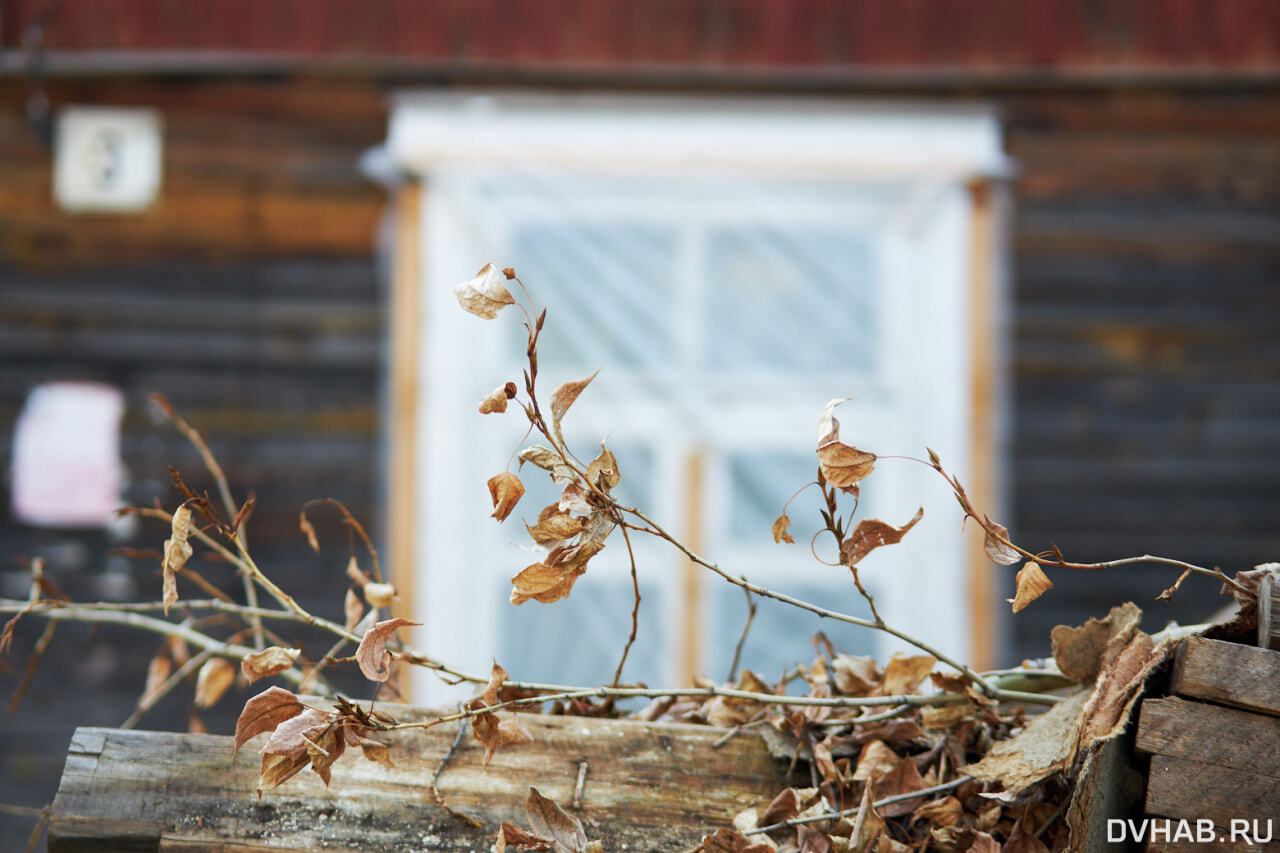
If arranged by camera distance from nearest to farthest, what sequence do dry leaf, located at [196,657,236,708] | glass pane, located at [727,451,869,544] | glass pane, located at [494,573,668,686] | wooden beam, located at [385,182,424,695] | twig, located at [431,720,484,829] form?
twig, located at [431,720,484,829]
dry leaf, located at [196,657,236,708]
wooden beam, located at [385,182,424,695]
glass pane, located at [494,573,668,686]
glass pane, located at [727,451,869,544]

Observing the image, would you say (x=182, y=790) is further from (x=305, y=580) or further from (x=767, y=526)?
(x=767, y=526)

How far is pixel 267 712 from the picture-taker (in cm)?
73

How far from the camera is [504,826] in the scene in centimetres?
71

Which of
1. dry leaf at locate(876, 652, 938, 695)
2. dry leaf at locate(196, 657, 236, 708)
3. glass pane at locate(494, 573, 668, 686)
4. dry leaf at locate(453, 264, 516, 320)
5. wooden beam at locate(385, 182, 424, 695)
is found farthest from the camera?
glass pane at locate(494, 573, 668, 686)

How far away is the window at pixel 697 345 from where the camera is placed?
116 inches

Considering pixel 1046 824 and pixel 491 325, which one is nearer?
pixel 1046 824

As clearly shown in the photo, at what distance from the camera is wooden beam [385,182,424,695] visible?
289 centimetres

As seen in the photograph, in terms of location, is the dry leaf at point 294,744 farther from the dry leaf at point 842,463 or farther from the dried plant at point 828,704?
the dry leaf at point 842,463

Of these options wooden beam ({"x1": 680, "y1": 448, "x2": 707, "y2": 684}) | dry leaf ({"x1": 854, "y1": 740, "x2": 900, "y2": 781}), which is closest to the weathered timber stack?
dry leaf ({"x1": 854, "y1": 740, "x2": 900, "y2": 781})

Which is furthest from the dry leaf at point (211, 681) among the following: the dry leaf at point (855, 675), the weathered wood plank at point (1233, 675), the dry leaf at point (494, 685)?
the weathered wood plank at point (1233, 675)

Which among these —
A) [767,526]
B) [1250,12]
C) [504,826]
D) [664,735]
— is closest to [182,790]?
[504,826]

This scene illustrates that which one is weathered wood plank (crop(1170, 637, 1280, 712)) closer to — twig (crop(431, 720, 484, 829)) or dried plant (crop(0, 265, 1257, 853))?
dried plant (crop(0, 265, 1257, 853))

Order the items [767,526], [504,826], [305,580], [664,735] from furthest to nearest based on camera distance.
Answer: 1. [767,526]
2. [305,580]
3. [664,735]
4. [504,826]

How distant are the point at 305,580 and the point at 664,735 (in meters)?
2.31
